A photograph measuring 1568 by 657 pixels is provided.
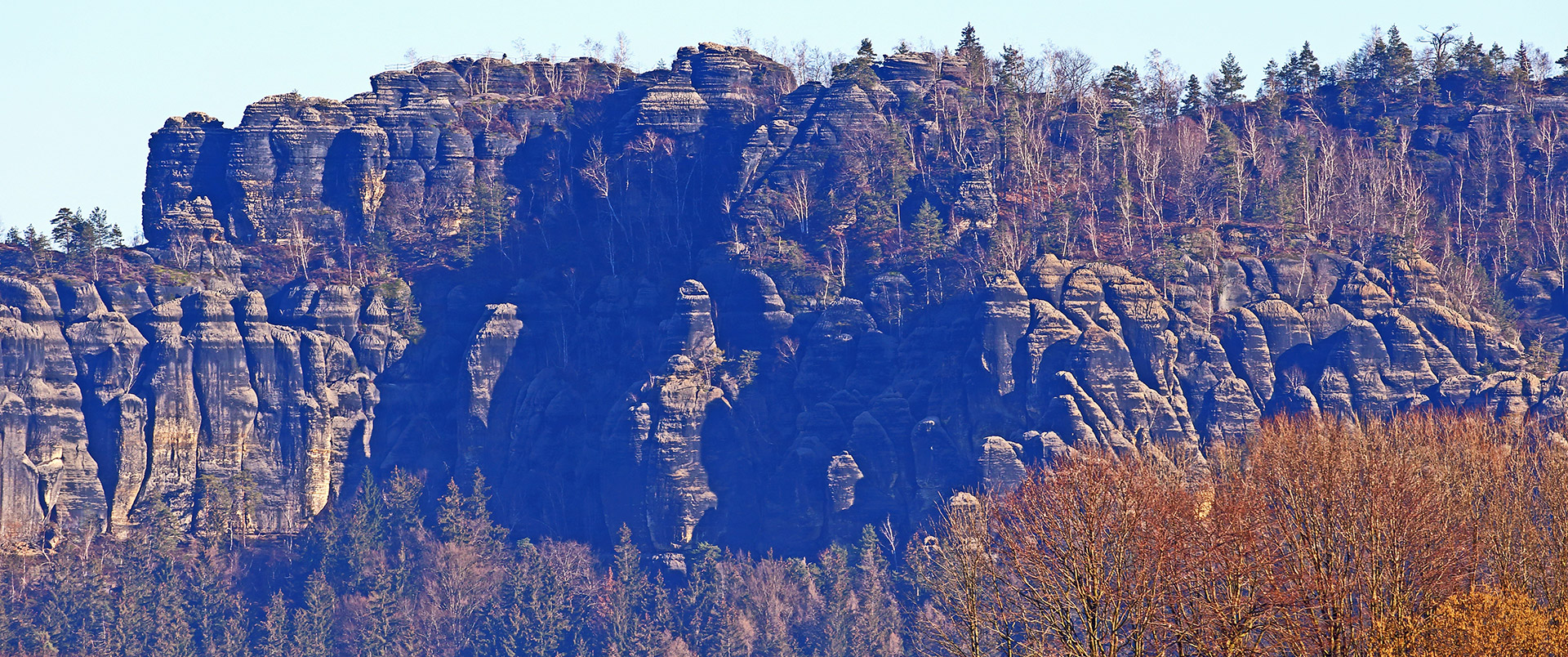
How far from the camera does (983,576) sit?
119 metres

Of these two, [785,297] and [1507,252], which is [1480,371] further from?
[785,297]

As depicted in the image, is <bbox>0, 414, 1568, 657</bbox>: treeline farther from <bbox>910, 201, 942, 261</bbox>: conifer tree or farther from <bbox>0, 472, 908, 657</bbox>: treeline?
<bbox>910, 201, 942, 261</bbox>: conifer tree

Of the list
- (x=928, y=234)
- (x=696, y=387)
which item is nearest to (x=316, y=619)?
(x=696, y=387)

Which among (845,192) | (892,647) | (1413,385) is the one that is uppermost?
(845,192)

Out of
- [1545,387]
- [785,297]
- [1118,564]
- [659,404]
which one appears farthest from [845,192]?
[1118,564]

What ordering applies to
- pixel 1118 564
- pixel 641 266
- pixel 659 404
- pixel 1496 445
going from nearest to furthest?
pixel 1118 564
pixel 1496 445
pixel 659 404
pixel 641 266

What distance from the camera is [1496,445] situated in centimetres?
12388

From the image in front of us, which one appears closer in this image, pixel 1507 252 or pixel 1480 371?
pixel 1480 371

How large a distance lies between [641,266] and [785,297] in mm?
14156

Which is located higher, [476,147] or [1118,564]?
[476,147]

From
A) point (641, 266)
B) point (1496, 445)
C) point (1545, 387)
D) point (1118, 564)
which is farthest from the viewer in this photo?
point (641, 266)

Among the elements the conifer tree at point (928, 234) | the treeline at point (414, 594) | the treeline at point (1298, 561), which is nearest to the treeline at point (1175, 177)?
the conifer tree at point (928, 234)

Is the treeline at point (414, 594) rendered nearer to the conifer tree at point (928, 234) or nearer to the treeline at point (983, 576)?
the treeline at point (983, 576)

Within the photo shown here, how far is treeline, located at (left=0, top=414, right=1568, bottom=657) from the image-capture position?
9112cm
